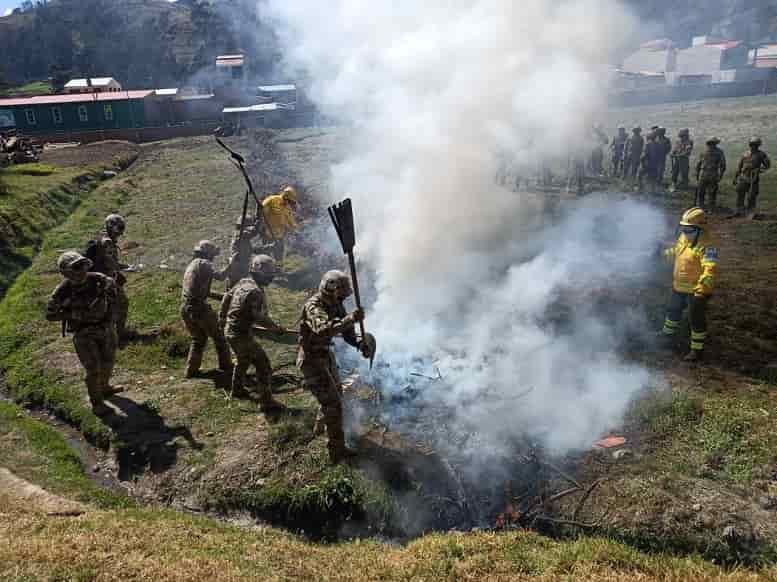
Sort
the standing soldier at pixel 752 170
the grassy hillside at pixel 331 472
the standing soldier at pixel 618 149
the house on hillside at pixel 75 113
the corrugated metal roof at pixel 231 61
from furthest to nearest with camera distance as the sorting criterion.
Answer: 1. the corrugated metal roof at pixel 231 61
2. the house on hillside at pixel 75 113
3. the standing soldier at pixel 618 149
4. the standing soldier at pixel 752 170
5. the grassy hillside at pixel 331 472

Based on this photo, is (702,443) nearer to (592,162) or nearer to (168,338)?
(168,338)

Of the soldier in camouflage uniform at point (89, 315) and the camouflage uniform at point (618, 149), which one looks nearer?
the soldier in camouflage uniform at point (89, 315)

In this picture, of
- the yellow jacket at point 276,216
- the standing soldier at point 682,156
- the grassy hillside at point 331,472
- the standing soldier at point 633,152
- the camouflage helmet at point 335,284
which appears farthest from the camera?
the standing soldier at point 633,152

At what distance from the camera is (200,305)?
25.9 feet

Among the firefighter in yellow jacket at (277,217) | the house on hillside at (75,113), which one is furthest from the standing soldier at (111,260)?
the house on hillside at (75,113)

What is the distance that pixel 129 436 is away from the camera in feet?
23.5

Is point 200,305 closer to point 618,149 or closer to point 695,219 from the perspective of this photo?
point 695,219

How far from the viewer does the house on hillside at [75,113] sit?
42.8 m

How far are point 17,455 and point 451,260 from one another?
7684mm

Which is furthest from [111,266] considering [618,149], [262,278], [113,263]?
[618,149]

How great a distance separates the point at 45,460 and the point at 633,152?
18483 millimetres

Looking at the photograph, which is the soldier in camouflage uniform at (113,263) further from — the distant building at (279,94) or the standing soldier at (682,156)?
the distant building at (279,94)

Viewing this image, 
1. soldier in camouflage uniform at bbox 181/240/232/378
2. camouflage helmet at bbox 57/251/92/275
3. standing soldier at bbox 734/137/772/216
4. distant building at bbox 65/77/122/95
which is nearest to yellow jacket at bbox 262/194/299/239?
soldier in camouflage uniform at bbox 181/240/232/378

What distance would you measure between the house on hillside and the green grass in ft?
137
